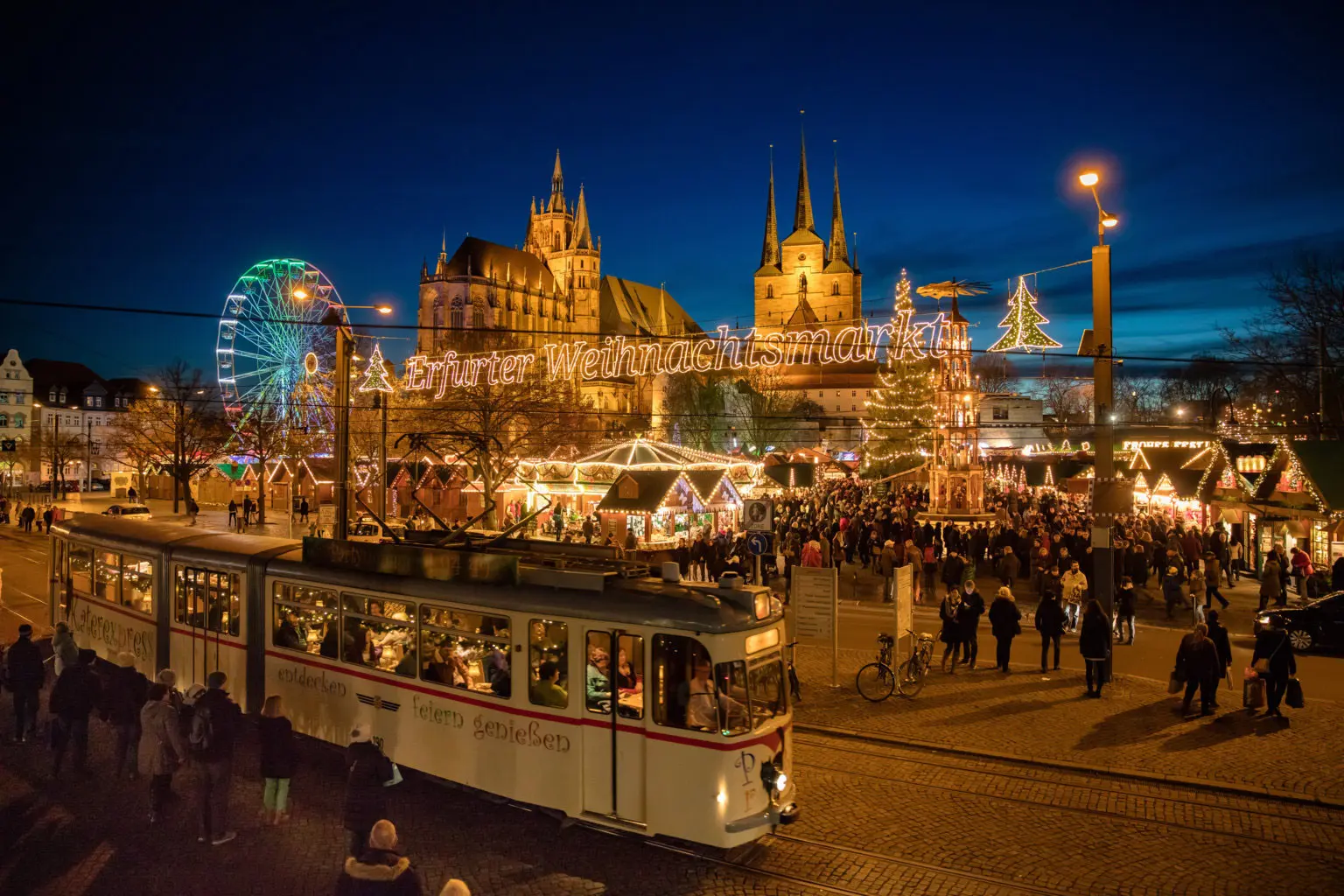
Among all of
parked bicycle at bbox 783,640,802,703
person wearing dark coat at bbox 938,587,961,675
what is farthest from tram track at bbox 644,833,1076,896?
person wearing dark coat at bbox 938,587,961,675

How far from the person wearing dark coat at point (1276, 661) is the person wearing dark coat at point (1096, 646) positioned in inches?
76.1

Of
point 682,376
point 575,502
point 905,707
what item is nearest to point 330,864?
point 905,707

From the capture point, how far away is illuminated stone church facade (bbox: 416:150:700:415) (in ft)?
363

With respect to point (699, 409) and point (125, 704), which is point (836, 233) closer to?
point (699, 409)

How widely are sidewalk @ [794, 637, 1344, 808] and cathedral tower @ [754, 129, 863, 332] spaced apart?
114m

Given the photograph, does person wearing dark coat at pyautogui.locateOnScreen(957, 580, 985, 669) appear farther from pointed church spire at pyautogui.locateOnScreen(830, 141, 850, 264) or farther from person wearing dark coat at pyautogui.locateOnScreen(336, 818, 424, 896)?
pointed church spire at pyautogui.locateOnScreen(830, 141, 850, 264)

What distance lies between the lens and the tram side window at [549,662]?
7820 mm

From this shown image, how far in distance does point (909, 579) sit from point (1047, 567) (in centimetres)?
756

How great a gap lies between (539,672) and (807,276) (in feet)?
413

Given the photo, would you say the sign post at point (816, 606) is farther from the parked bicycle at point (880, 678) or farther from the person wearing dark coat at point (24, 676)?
the person wearing dark coat at point (24, 676)

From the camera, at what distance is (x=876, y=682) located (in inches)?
548

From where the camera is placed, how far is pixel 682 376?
87625 millimetres

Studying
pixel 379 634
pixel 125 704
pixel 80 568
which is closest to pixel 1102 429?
pixel 379 634

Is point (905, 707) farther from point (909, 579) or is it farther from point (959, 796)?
point (959, 796)
